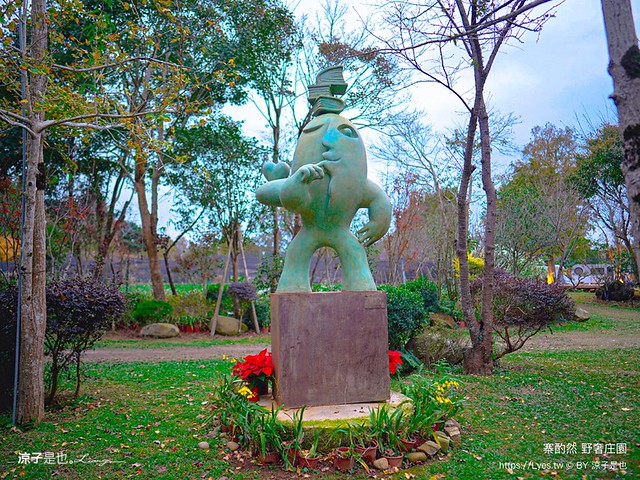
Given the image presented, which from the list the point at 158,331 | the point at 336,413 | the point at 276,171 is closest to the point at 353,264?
the point at 276,171

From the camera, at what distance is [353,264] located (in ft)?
16.4

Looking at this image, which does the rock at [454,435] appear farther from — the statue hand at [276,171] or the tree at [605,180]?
the tree at [605,180]

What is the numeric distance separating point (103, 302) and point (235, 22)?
10192 millimetres

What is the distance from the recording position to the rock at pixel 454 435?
13.9 feet

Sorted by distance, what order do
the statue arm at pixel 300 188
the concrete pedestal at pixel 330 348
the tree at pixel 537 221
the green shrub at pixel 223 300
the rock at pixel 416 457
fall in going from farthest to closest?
the tree at pixel 537 221, the green shrub at pixel 223 300, the statue arm at pixel 300 188, the concrete pedestal at pixel 330 348, the rock at pixel 416 457

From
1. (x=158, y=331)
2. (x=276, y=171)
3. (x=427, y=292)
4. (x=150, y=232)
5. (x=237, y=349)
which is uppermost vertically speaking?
(x=150, y=232)

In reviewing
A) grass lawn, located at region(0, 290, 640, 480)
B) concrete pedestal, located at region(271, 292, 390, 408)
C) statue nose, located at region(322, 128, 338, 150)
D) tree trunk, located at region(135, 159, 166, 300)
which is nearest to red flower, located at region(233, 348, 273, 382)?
concrete pedestal, located at region(271, 292, 390, 408)

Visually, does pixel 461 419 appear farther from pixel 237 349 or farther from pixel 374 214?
pixel 237 349

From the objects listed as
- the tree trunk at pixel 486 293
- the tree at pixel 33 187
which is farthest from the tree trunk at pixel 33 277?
the tree trunk at pixel 486 293

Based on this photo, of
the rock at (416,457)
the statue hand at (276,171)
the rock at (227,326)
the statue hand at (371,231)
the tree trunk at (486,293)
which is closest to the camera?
the rock at (416,457)

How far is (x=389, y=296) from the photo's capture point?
7539 millimetres

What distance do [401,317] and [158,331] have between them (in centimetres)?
789

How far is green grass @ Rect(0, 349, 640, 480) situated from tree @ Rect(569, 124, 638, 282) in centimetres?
1214

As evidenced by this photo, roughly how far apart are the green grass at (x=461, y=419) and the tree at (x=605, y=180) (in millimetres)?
12140
